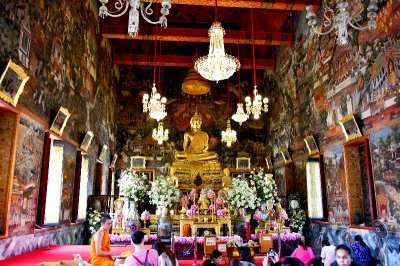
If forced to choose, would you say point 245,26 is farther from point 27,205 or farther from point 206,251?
point 27,205

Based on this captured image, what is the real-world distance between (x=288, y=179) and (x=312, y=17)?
7737 mm

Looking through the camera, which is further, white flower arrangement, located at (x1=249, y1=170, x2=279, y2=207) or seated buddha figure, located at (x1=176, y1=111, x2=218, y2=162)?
seated buddha figure, located at (x1=176, y1=111, x2=218, y2=162)

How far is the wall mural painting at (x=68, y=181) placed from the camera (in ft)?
24.7

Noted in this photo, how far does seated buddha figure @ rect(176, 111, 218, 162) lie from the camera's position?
37.1ft

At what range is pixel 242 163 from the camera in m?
14.1

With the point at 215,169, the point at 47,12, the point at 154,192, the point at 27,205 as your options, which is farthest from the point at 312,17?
the point at 215,169

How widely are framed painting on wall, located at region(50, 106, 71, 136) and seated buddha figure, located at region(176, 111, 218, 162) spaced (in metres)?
4.96

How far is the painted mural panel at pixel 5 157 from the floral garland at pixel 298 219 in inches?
292

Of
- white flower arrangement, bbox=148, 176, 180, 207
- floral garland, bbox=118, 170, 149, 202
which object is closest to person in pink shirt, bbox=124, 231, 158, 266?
white flower arrangement, bbox=148, 176, 180, 207

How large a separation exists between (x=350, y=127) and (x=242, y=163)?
7.30 meters

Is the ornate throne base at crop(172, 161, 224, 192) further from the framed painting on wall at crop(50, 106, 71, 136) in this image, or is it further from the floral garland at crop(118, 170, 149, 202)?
the framed painting on wall at crop(50, 106, 71, 136)

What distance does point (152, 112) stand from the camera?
8.09 m

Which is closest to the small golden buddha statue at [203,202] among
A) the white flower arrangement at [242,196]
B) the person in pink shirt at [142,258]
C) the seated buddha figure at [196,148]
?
the white flower arrangement at [242,196]

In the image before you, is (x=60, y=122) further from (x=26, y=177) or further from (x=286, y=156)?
(x=286, y=156)
